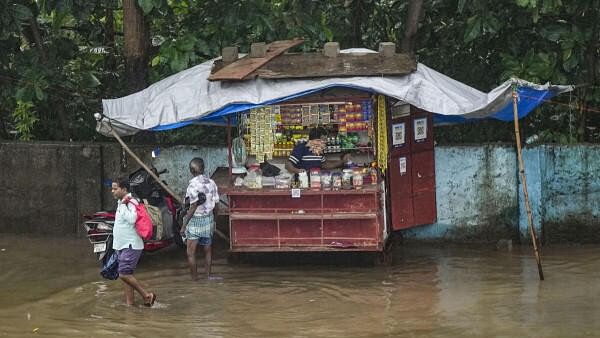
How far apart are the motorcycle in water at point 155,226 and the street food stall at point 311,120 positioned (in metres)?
0.63

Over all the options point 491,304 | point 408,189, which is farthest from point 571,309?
point 408,189

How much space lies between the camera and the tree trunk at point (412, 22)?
1176 cm

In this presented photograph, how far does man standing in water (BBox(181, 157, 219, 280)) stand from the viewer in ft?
31.4

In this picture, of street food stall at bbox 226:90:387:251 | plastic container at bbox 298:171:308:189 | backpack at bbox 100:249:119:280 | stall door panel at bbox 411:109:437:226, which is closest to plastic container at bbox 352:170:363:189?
street food stall at bbox 226:90:387:251

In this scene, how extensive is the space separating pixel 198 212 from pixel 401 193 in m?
2.46

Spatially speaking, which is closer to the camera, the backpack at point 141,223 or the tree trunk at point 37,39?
the backpack at point 141,223

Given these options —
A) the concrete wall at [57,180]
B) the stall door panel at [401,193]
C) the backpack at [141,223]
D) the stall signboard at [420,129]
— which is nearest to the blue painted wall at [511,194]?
the stall signboard at [420,129]

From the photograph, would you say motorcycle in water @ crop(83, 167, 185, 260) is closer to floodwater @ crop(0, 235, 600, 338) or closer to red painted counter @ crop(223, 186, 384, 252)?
floodwater @ crop(0, 235, 600, 338)

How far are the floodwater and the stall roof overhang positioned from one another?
5.40ft

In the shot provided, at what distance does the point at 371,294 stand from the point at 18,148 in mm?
5445

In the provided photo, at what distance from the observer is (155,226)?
10.1 m

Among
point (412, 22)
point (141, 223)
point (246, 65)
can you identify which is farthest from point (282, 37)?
point (141, 223)

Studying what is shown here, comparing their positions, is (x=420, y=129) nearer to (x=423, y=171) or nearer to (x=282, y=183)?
(x=423, y=171)

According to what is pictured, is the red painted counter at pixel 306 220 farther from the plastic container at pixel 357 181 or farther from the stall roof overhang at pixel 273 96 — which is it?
the stall roof overhang at pixel 273 96
